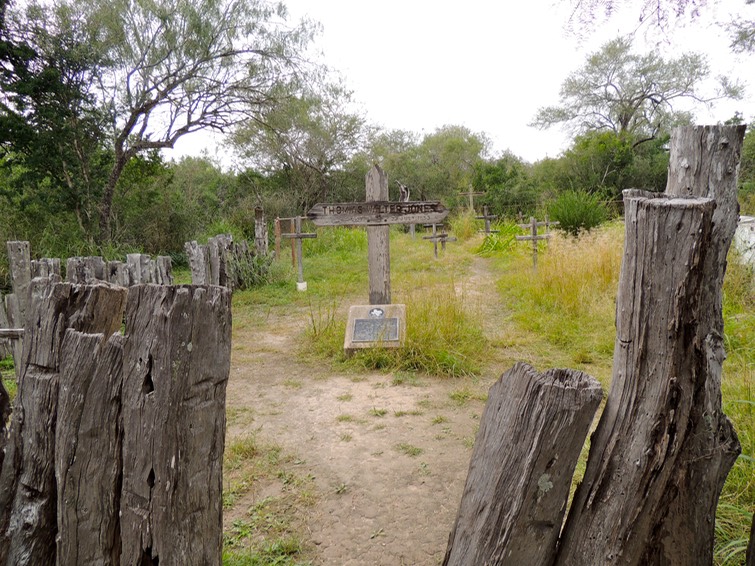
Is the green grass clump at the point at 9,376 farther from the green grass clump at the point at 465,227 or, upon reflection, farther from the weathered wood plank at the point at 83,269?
the green grass clump at the point at 465,227

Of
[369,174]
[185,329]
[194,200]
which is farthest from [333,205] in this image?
[194,200]

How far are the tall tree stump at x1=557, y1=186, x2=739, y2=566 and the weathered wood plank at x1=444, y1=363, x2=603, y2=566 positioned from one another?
11 cm

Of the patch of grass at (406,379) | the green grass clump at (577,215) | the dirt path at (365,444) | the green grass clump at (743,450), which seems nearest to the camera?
the green grass clump at (743,450)

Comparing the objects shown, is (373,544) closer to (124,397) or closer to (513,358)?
(124,397)

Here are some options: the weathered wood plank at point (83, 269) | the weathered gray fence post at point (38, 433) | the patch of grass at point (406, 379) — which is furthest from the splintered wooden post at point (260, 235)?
the weathered gray fence post at point (38, 433)

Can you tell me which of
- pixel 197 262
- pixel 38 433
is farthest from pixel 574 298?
pixel 38 433

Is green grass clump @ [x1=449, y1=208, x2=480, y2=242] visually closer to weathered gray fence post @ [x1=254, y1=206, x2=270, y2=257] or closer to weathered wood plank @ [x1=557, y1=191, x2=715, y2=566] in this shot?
weathered gray fence post @ [x1=254, y1=206, x2=270, y2=257]

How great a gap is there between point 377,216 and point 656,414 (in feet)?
16.3

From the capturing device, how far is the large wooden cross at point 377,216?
249 inches

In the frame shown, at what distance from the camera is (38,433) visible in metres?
1.75

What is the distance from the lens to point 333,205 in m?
6.34

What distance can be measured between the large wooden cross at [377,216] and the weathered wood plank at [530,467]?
15.7 ft

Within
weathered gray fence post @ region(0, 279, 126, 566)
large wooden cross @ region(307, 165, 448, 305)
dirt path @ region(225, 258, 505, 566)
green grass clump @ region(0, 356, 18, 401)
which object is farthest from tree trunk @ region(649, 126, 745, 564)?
green grass clump @ region(0, 356, 18, 401)

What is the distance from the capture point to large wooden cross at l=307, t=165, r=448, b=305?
249 inches
